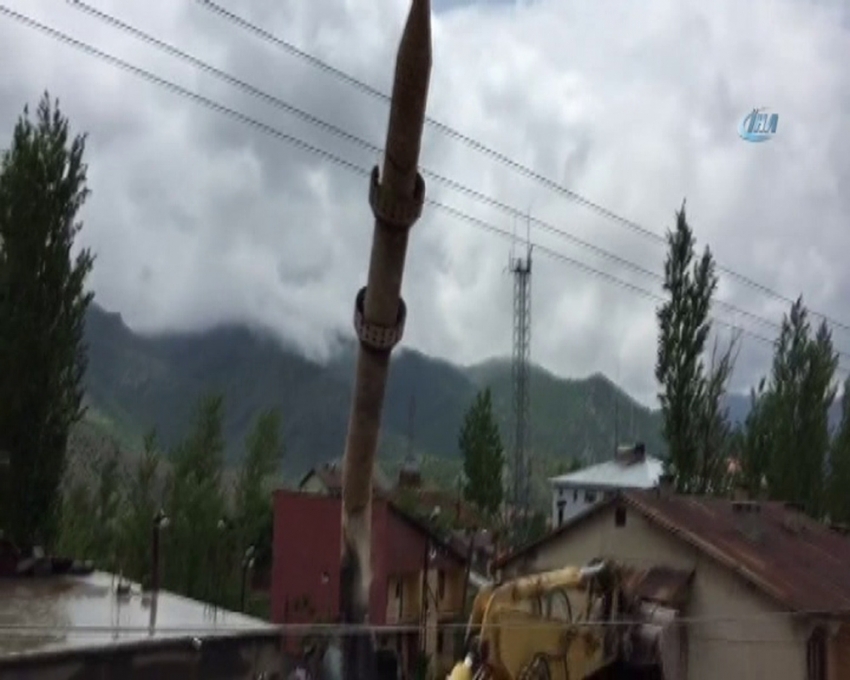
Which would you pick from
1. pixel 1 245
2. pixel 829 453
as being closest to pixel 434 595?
pixel 1 245

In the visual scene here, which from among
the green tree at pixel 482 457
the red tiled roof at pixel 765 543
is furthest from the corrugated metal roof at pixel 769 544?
the green tree at pixel 482 457

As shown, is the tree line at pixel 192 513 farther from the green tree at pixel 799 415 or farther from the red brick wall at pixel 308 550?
the green tree at pixel 799 415

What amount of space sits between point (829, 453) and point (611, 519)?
70.1 feet

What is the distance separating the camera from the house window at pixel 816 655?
19.9 m

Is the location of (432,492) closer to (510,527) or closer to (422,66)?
(510,527)

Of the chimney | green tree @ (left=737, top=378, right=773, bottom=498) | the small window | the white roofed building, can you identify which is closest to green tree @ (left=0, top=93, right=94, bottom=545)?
Answer: the small window

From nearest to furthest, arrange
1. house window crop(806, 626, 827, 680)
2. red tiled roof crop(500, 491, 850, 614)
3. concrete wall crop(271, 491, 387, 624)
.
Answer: house window crop(806, 626, 827, 680)
red tiled roof crop(500, 491, 850, 614)
concrete wall crop(271, 491, 387, 624)

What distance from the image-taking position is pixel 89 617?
44.9ft

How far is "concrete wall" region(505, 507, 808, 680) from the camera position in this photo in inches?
788

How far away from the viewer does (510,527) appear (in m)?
45.0

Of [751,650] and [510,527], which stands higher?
[510,527]

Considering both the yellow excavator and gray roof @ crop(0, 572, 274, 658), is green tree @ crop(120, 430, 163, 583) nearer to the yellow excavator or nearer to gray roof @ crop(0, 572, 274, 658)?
gray roof @ crop(0, 572, 274, 658)

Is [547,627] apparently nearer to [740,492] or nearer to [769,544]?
[769,544]

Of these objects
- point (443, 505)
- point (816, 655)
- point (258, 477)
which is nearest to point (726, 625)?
point (816, 655)
